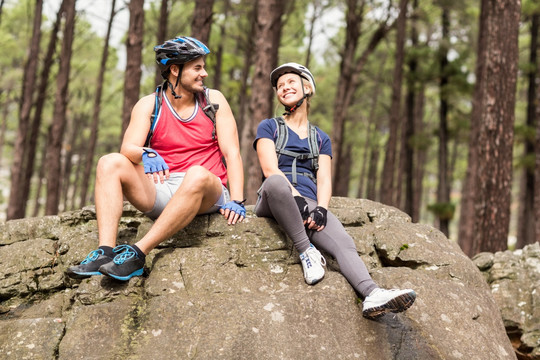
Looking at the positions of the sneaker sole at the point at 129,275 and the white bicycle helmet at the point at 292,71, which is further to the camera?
the white bicycle helmet at the point at 292,71

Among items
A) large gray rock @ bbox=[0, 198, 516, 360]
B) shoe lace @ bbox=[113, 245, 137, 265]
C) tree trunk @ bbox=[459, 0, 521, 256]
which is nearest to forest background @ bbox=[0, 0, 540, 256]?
tree trunk @ bbox=[459, 0, 521, 256]

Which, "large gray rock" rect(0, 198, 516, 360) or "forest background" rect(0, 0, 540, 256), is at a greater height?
"forest background" rect(0, 0, 540, 256)

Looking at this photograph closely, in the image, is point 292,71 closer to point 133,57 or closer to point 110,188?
point 110,188

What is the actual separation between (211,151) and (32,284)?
1846 mm

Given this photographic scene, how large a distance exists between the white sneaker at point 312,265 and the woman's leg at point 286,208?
1.8 inches

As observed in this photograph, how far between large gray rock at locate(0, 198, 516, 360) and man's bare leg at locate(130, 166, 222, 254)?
31 cm

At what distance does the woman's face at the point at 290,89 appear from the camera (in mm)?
4379

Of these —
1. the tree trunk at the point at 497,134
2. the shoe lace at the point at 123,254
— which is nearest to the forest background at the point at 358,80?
the tree trunk at the point at 497,134

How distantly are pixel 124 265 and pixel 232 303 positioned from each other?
31.3 inches

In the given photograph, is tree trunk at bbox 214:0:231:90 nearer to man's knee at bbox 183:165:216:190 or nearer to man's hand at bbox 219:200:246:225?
man's hand at bbox 219:200:246:225

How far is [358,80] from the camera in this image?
18.6 meters

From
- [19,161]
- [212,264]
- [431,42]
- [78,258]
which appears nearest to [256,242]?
[212,264]

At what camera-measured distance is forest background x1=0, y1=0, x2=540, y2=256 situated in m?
7.30

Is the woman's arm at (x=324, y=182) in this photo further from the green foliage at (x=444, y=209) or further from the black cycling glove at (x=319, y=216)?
the green foliage at (x=444, y=209)
